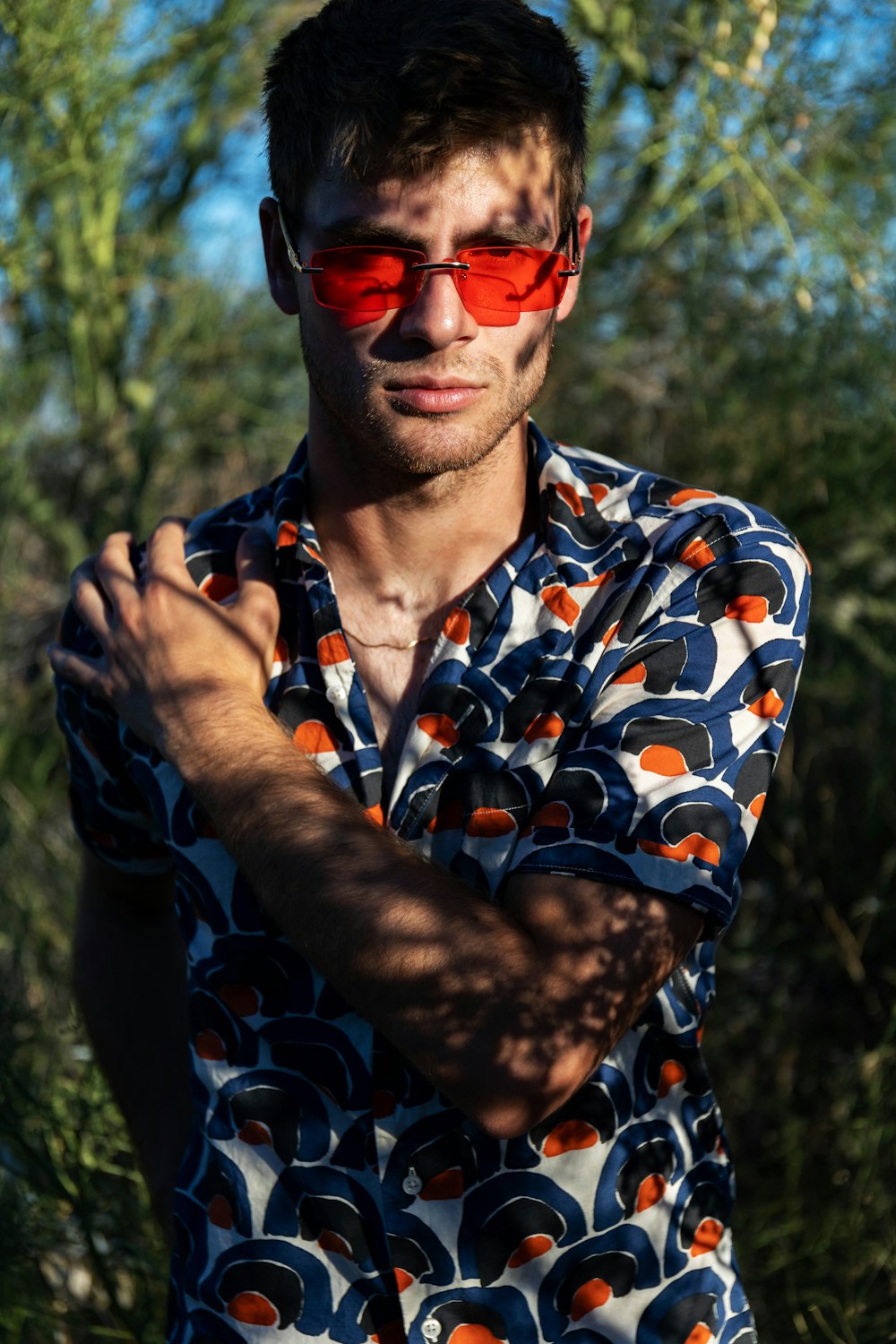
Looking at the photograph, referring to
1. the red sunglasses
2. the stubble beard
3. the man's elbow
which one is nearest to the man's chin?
the stubble beard

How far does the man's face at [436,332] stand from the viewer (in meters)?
1.63

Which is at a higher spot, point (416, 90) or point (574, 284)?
point (416, 90)

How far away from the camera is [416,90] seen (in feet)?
5.33

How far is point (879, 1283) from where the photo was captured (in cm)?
263

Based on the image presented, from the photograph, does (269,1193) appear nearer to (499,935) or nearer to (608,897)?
(499,935)

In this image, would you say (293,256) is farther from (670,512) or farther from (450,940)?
(450,940)

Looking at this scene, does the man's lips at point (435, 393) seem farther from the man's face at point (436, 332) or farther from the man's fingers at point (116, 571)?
the man's fingers at point (116, 571)

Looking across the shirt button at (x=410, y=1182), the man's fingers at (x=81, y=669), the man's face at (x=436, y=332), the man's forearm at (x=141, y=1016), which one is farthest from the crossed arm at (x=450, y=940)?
the man's forearm at (x=141, y=1016)

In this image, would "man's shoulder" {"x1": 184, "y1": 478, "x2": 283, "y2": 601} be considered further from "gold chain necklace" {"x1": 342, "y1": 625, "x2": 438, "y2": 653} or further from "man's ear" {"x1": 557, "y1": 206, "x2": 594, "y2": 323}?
"man's ear" {"x1": 557, "y1": 206, "x2": 594, "y2": 323}

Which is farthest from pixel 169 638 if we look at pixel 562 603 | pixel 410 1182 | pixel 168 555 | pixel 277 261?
pixel 410 1182

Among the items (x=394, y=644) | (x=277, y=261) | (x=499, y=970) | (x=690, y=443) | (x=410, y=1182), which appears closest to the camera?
(x=499, y=970)

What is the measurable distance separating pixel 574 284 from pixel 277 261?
458 millimetres

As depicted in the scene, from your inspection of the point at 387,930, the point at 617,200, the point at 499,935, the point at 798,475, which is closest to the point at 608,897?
the point at 499,935

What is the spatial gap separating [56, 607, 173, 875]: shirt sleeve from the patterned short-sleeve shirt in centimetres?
16
